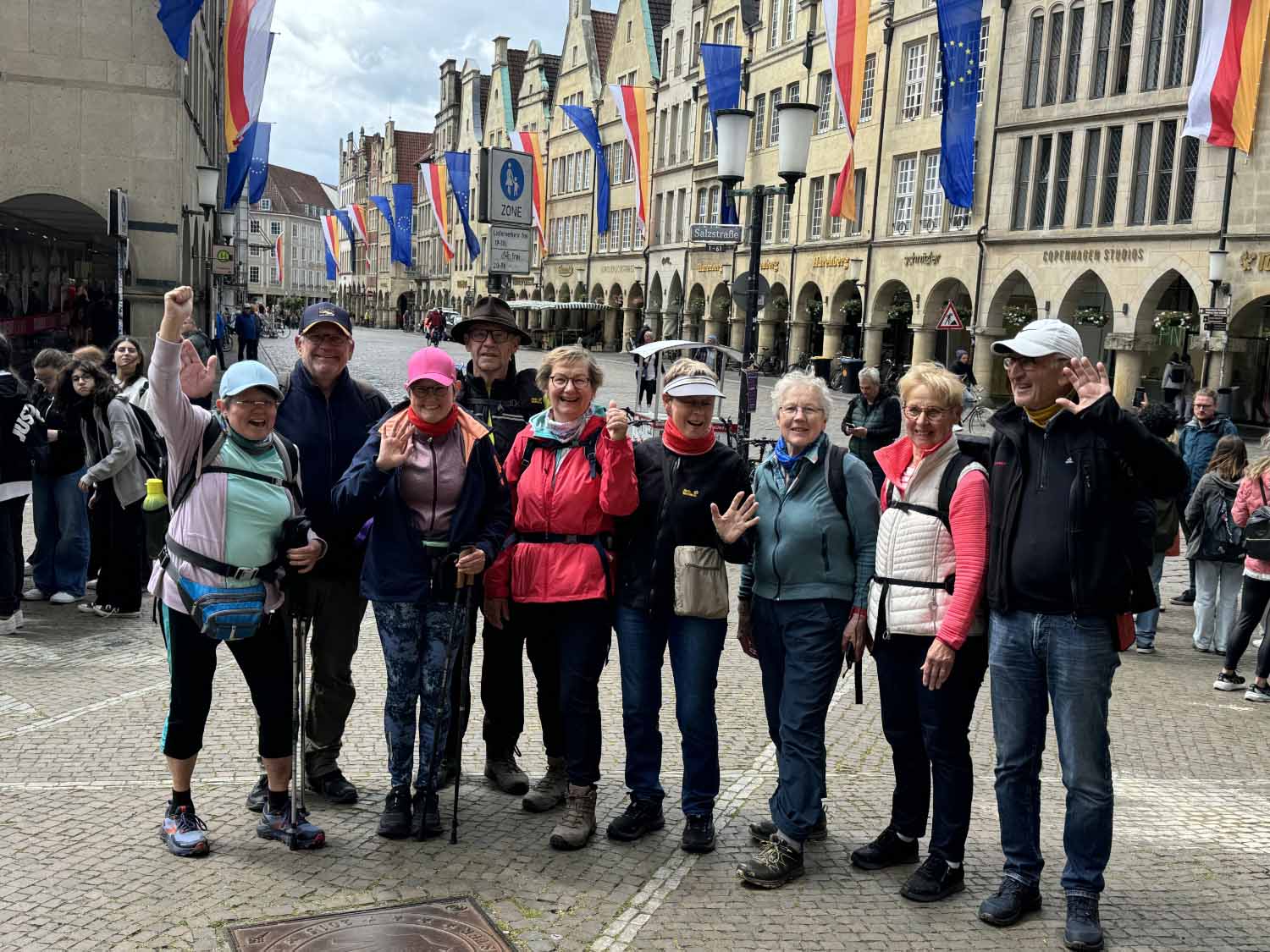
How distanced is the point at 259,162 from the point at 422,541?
39321 mm

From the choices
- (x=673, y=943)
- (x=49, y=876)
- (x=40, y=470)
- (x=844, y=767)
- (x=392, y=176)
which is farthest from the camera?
(x=392, y=176)

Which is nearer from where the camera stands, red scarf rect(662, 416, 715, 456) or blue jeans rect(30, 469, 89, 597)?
red scarf rect(662, 416, 715, 456)

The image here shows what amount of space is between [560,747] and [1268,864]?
297 cm

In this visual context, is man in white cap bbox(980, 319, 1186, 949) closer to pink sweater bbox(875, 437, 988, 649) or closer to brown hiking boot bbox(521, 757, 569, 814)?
pink sweater bbox(875, 437, 988, 649)

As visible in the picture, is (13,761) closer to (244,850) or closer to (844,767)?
(244,850)

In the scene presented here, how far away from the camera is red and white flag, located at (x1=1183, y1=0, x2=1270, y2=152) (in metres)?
24.5

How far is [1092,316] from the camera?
1303 inches

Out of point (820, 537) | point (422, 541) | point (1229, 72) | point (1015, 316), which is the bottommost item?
point (422, 541)

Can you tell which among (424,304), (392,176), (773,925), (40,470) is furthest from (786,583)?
(392,176)

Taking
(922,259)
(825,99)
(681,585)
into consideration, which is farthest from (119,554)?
(825,99)

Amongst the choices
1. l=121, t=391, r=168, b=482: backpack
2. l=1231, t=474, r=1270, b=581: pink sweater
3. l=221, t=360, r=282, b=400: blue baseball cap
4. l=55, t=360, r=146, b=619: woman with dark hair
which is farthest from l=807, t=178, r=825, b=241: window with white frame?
l=221, t=360, r=282, b=400: blue baseball cap

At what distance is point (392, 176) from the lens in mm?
116375

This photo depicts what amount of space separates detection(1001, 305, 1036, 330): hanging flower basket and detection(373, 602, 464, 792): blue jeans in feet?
108

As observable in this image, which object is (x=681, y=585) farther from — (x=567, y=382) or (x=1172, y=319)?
→ (x=1172, y=319)
